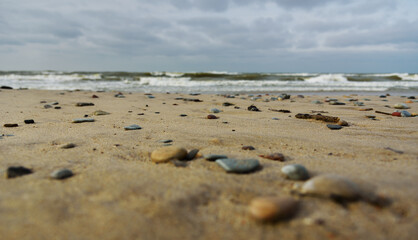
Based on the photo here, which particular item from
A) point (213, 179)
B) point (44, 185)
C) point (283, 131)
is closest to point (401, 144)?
point (283, 131)

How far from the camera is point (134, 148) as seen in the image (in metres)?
1.91

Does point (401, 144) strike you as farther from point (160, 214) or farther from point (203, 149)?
point (160, 214)

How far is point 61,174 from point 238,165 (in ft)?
2.75

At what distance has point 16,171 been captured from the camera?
134 cm

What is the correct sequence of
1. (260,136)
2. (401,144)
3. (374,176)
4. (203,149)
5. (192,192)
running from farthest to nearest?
(260,136) < (401,144) < (203,149) < (374,176) < (192,192)

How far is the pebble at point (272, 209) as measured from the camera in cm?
93

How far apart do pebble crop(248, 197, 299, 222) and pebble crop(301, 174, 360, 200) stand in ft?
0.38

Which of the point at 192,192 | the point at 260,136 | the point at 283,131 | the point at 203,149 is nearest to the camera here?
the point at 192,192

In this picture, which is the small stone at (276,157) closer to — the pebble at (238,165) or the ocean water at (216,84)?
the pebble at (238,165)

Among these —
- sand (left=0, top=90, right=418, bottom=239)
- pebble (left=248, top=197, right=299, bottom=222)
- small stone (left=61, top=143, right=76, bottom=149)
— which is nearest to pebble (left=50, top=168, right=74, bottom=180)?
sand (left=0, top=90, right=418, bottom=239)

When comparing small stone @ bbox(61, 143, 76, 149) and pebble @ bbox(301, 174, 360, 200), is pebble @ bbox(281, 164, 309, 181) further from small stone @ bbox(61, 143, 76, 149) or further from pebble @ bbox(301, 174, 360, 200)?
small stone @ bbox(61, 143, 76, 149)

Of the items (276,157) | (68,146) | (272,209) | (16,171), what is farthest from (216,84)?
(272,209)

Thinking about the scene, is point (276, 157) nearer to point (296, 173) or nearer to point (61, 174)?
point (296, 173)

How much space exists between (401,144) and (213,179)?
1529mm
